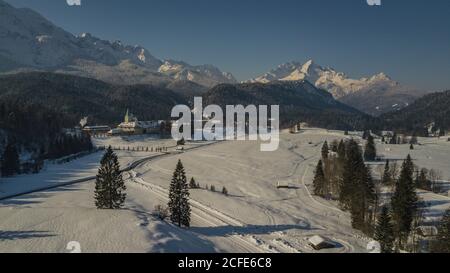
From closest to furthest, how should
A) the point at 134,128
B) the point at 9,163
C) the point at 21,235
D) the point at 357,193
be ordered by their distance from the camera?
the point at 21,235 → the point at 357,193 → the point at 9,163 → the point at 134,128

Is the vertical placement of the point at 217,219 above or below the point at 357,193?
below

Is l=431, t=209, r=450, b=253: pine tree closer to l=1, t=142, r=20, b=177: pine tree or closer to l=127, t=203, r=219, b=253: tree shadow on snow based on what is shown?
l=127, t=203, r=219, b=253: tree shadow on snow

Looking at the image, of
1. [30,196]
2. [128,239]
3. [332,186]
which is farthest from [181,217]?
[332,186]

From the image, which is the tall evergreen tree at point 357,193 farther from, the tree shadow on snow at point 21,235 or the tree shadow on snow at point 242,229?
the tree shadow on snow at point 21,235

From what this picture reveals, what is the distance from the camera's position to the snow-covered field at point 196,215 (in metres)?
33.0

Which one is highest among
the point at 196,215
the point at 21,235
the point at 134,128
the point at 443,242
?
the point at 134,128

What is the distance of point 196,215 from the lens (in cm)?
5225

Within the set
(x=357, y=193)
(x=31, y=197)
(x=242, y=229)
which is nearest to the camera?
(x=242, y=229)

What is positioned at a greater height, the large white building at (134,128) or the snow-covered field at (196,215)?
the large white building at (134,128)

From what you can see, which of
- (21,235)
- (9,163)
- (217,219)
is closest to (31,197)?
(9,163)

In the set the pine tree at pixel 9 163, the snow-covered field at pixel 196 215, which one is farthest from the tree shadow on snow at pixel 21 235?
the pine tree at pixel 9 163

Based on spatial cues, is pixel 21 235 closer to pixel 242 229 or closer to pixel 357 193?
pixel 242 229

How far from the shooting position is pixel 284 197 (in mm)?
70000
